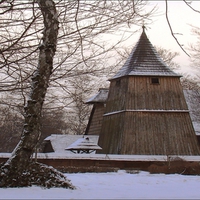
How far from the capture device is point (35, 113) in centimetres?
607

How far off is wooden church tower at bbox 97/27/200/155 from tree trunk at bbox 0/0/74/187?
15.6m

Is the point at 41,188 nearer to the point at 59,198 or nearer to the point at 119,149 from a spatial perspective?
the point at 59,198

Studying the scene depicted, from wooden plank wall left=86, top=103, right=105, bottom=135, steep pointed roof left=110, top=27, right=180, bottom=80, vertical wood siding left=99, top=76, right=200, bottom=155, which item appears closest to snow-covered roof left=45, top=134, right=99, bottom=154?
wooden plank wall left=86, top=103, right=105, bottom=135

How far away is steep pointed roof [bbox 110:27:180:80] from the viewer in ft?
78.5

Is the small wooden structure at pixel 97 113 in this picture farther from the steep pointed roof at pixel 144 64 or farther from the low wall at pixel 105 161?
the low wall at pixel 105 161

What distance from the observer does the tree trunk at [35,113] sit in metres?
5.76

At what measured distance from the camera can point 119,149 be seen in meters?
21.5

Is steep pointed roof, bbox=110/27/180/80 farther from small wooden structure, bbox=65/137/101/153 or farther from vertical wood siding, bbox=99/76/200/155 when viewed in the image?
small wooden structure, bbox=65/137/101/153

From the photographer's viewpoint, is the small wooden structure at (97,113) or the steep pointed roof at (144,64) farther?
the small wooden structure at (97,113)

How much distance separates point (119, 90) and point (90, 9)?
1859cm

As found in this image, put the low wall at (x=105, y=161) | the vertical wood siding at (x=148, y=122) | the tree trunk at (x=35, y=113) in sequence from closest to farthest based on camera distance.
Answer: the tree trunk at (x=35, y=113) → the low wall at (x=105, y=161) → the vertical wood siding at (x=148, y=122)

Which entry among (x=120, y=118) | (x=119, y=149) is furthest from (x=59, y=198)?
(x=120, y=118)

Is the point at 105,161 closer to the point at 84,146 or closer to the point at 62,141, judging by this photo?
the point at 84,146

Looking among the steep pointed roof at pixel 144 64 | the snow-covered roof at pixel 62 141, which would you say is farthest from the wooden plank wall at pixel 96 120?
the steep pointed roof at pixel 144 64
